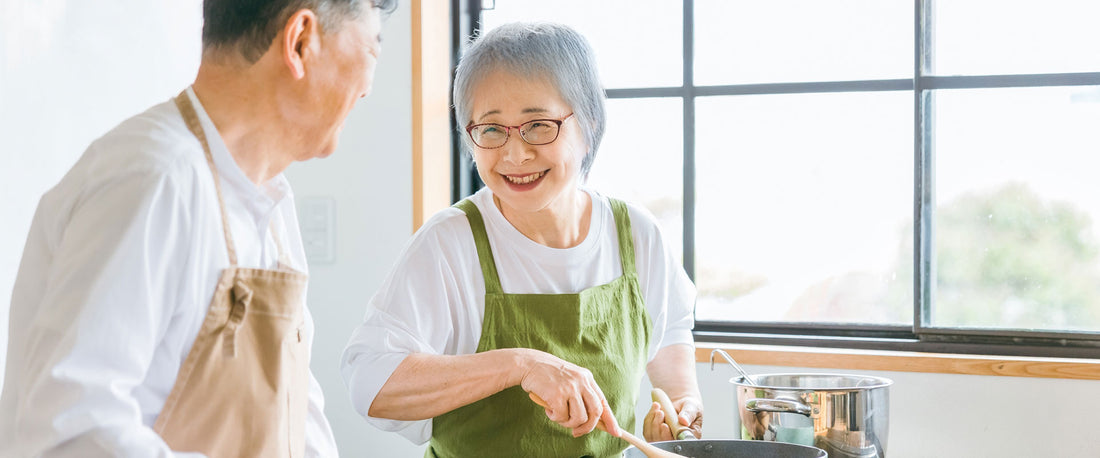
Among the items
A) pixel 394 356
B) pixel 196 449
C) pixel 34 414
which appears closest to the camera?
pixel 34 414

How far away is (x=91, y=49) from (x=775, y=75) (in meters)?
1.61

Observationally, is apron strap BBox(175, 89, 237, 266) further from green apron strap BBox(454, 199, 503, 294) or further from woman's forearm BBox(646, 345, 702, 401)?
woman's forearm BBox(646, 345, 702, 401)

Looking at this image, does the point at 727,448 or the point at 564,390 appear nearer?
the point at 564,390

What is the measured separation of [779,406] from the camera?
1.60m

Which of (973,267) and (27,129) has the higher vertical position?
(27,129)

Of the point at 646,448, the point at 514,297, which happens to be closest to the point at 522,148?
the point at 514,297

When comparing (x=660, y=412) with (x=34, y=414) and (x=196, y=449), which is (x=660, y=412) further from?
(x=34, y=414)

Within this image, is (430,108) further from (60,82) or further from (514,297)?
(514,297)

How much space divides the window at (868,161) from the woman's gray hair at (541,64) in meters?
0.93

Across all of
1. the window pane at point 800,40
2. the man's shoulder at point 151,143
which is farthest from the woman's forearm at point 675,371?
the man's shoulder at point 151,143

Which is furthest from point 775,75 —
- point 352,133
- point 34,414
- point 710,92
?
point 34,414

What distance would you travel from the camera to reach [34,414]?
777 millimetres

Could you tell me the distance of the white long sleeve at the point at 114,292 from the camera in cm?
78

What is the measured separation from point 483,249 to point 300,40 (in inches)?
28.0
